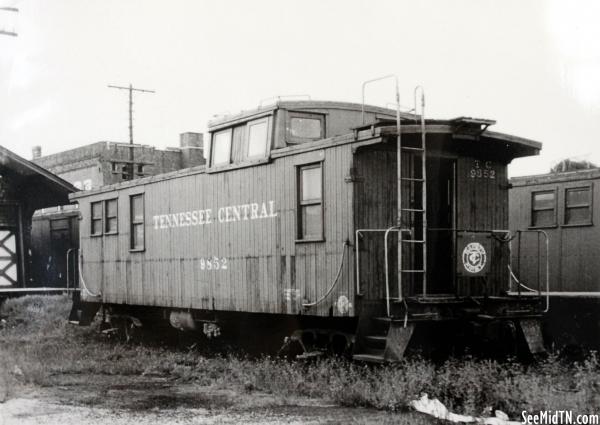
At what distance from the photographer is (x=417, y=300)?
32.6 ft

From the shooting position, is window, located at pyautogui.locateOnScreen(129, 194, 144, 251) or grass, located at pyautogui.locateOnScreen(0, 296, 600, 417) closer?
grass, located at pyautogui.locateOnScreen(0, 296, 600, 417)

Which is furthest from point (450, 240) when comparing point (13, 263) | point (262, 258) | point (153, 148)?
point (153, 148)

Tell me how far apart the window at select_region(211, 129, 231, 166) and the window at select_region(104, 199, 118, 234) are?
14.4ft

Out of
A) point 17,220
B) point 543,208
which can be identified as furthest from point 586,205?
point 17,220

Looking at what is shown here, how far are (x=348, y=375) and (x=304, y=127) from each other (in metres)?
4.34

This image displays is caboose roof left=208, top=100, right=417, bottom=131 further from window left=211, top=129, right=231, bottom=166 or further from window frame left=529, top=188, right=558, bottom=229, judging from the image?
window frame left=529, top=188, right=558, bottom=229

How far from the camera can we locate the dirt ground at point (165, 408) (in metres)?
7.86

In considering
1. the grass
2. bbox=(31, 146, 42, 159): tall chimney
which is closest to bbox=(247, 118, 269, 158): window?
the grass

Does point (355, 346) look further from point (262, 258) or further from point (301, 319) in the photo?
point (262, 258)

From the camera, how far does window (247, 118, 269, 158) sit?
1233 centimetres

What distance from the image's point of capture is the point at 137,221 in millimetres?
16141

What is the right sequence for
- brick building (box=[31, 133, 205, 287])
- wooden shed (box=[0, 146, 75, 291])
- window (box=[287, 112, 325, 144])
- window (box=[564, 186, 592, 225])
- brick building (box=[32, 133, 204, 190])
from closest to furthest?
window (box=[287, 112, 325, 144])
window (box=[564, 186, 592, 225])
wooden shed (box=[0, 146, 75, 291])
brick building (box=[31, 133, 205, 287])
brick building (box=[32, 133, 204, 190])

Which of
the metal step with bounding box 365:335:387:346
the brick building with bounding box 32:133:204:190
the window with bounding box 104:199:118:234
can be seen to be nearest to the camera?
the metal step with bounding box 365:335:387:346

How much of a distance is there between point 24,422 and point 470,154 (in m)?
6.93
